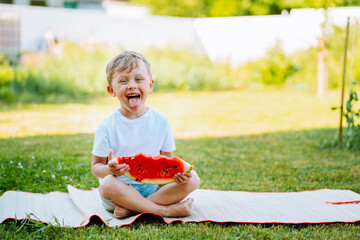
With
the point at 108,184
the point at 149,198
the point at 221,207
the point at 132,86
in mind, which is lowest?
the point at 221,207

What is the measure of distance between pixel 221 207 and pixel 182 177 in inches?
22.5

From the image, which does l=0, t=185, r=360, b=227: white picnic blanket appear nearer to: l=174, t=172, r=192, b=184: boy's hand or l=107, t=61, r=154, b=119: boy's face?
l=174, t=172, r=192, b=184: boy's hand

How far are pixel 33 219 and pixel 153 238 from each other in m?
0.92

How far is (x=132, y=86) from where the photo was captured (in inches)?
119

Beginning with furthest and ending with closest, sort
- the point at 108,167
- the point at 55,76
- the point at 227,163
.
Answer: the point at 55,76, the point at 227,163, the point at 108,167

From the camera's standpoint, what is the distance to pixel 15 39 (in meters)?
13.0

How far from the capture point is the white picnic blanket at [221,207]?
3.05 metres

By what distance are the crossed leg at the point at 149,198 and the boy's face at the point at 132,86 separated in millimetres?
573

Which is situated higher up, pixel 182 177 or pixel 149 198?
pixel 182 177

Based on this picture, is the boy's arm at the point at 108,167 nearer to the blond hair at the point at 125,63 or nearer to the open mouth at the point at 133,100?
the open mouth at the point at 133,100

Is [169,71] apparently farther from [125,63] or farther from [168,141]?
[125,63]

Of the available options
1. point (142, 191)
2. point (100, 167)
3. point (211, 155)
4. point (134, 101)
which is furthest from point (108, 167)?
point (211, 155)

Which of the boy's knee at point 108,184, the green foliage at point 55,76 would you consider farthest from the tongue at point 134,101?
the green foliage at point 55,76

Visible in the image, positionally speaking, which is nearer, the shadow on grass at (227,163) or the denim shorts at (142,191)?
the denim shorts at (142,191)
